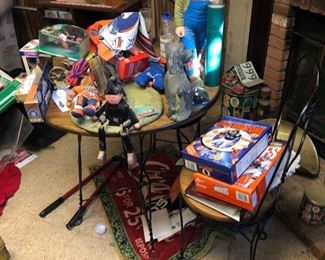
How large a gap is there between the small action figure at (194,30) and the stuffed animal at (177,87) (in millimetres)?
111

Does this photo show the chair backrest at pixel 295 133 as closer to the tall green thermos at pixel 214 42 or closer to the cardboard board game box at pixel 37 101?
the tall green thermos at pixel 214 42

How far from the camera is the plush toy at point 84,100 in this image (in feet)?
3.44

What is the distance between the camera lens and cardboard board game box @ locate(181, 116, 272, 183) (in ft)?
3.23

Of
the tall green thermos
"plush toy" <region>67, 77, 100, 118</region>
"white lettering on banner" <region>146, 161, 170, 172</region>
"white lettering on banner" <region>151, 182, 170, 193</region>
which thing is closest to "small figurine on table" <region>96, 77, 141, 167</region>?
"plush toy" <region>67, 77, 100, 118</region>

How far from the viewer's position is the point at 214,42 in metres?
1.17

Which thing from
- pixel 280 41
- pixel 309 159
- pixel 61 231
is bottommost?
pixel 61 231

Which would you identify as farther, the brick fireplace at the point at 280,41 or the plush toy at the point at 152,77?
the brick fireplace at the point at 280,41

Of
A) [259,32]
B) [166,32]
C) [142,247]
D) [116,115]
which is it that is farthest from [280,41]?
[142,247]

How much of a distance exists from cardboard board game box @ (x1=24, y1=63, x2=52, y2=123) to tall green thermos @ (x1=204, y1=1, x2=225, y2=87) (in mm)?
562

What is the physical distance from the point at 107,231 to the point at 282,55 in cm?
120

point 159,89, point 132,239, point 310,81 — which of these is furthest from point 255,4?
point 132,239

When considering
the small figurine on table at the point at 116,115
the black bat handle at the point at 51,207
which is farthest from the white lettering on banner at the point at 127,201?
the small figurine on table at the point at 116,115

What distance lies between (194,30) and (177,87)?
0.35 m

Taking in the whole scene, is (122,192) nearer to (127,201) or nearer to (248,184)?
(127,201)
